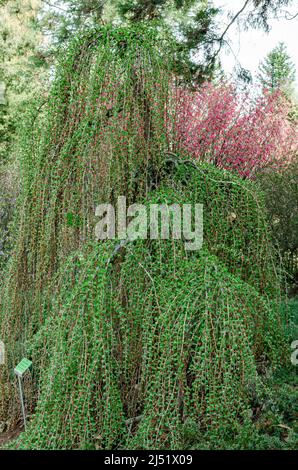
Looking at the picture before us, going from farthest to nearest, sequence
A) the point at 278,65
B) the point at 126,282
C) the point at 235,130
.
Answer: the point at 278,65
the point at 235,130
the point at 126,282

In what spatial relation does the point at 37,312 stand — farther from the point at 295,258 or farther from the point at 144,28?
the point at 295,258

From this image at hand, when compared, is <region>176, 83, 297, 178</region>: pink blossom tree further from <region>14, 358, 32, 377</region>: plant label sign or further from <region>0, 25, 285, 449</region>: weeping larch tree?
<region>14, 358, 32, 377</region>: plant label sign

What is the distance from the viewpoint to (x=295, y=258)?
6.12 m

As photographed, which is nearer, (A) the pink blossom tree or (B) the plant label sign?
(B) the plant label sign

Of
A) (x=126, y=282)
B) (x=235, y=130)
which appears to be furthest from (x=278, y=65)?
(x=126, y=282)

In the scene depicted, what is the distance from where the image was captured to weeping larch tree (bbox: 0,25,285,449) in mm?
2406

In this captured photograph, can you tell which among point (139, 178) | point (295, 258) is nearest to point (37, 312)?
point (139, 178)

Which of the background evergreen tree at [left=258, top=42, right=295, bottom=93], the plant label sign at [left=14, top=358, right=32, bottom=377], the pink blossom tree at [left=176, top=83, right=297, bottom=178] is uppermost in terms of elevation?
the background evergreen tree at [left=258, top=42, right=295, bottom=93]

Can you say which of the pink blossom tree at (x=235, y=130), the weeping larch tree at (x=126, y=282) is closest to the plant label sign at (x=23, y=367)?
the weeping larch tree at (x=126, y=282)

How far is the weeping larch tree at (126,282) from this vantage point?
2.41m

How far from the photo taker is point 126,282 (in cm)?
269

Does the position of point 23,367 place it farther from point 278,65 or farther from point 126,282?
point 278,65

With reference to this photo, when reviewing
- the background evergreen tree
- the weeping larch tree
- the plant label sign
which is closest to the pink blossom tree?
the weeping larch tree

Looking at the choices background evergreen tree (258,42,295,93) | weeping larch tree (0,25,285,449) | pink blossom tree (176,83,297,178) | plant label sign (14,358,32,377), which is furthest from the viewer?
background evergreen tree (258,42,295,93)
